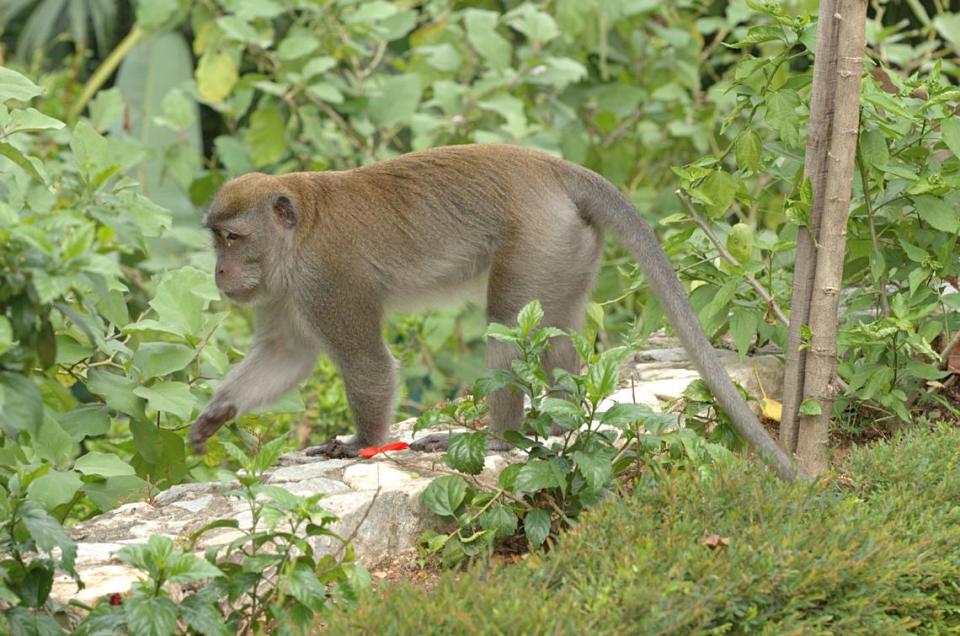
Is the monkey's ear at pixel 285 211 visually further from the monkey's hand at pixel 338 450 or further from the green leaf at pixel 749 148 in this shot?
the green leaf at pixel 749 148

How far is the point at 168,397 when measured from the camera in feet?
16.8

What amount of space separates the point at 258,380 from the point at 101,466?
46.6 inches

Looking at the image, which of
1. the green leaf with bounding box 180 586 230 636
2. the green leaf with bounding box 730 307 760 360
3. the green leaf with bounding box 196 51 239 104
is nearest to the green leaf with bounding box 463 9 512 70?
the green leaf with bounding box 196 51 239 104

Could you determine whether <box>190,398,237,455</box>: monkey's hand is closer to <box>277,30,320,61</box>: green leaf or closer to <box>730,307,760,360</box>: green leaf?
<box>730,307,760,360</box>: green leaf

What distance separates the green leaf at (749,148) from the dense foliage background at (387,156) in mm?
13

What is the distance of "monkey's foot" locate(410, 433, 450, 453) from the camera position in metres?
5.77

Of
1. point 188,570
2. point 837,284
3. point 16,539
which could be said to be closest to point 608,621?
point 188,570

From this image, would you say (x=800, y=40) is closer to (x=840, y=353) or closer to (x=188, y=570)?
(x=840, y=353)

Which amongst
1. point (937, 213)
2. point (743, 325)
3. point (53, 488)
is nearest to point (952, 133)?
point (937, 213)

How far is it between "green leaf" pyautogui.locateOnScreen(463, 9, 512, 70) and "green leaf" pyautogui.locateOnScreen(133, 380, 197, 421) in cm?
461

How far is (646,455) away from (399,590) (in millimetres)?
1435

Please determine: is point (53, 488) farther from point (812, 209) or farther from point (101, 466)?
point (812, 209)

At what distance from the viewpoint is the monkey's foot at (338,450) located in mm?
5773

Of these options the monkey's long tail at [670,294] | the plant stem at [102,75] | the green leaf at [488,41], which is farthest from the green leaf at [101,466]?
the plant stem at [102,75]
